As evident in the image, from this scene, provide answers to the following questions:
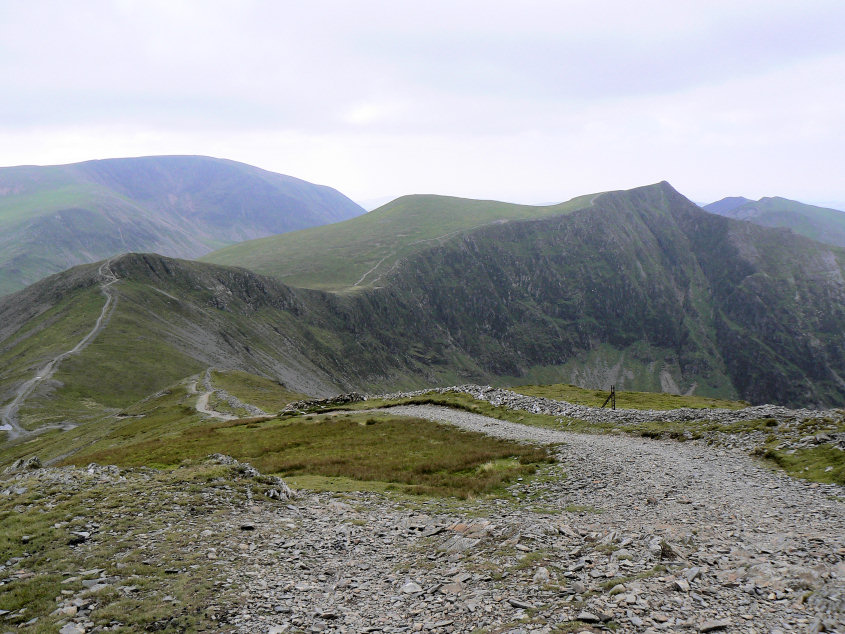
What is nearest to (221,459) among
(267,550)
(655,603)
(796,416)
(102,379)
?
(267,550)

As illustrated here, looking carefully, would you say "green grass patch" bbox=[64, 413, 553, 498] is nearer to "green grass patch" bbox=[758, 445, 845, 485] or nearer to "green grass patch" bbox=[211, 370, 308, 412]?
"green grass patch" bbox=[758, 445, 845, 485]

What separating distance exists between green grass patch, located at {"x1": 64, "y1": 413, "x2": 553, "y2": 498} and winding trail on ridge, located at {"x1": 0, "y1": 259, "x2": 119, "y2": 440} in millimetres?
55217

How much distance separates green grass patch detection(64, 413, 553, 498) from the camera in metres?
28.4

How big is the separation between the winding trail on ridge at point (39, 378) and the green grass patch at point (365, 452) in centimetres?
5522

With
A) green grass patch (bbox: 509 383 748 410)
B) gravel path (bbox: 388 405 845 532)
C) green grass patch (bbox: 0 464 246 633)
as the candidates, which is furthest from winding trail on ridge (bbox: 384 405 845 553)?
green grass patch (bbox: 509 383 748 410)

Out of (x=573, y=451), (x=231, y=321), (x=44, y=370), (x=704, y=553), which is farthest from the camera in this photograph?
(x=231, y=321)

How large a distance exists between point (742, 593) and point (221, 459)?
26.0 metres

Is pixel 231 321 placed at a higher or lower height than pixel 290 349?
higher

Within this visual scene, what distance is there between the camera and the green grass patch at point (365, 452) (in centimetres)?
2841

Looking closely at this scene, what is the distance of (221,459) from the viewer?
2773 centimetres

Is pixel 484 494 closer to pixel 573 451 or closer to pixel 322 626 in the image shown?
pixel 573 451

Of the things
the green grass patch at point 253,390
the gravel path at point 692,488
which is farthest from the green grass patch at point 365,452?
the green grass patch at point 253,390

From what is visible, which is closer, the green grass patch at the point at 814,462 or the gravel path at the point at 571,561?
the gravel path at the point at 571,561

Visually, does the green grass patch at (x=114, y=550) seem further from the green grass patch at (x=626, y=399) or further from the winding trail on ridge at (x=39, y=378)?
the winding trail on ridge at (x=39, y=378)
